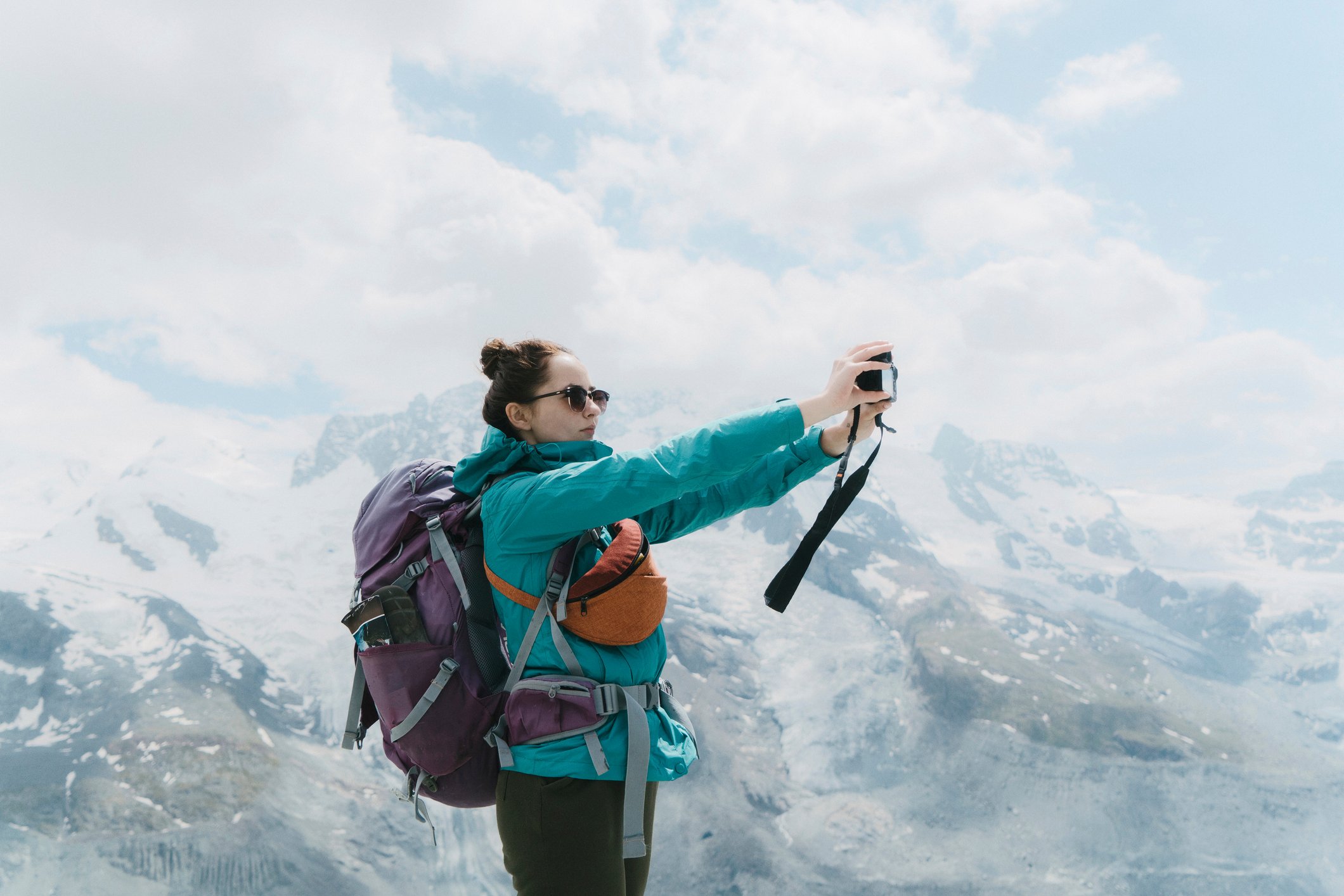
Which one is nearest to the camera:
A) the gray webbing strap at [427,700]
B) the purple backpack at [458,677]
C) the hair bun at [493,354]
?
the purple backpack at [458,677]

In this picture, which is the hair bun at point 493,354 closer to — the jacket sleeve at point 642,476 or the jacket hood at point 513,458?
the jacket hood at point 513,458

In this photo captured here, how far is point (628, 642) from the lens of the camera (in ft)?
9.81

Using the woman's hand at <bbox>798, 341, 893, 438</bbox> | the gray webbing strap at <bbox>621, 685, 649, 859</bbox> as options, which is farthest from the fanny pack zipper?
the woman's hand at <bbox>798, 341, 893, 438</bbox>

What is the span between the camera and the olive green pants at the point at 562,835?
281 cm

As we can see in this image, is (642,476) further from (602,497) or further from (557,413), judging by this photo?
(557,413)

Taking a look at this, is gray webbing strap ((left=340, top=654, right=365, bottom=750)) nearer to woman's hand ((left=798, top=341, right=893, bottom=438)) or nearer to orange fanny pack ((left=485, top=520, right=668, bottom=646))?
orange fanny pack ((left=485, top=520, right=668, bottom=646))

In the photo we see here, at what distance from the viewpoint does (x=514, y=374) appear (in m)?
3.26

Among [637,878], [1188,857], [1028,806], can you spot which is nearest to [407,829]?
[1028,806]

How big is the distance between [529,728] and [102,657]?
9486 inches

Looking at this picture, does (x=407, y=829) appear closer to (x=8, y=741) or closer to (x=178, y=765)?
(x=178, y=765)

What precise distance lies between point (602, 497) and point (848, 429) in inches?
44.1

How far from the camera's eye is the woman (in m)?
2.54

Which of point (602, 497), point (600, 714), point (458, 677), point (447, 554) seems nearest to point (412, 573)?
point (447, 554)

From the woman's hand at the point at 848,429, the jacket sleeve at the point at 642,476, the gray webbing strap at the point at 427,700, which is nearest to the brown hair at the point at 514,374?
the jacket sleeve at the point at 642,476
